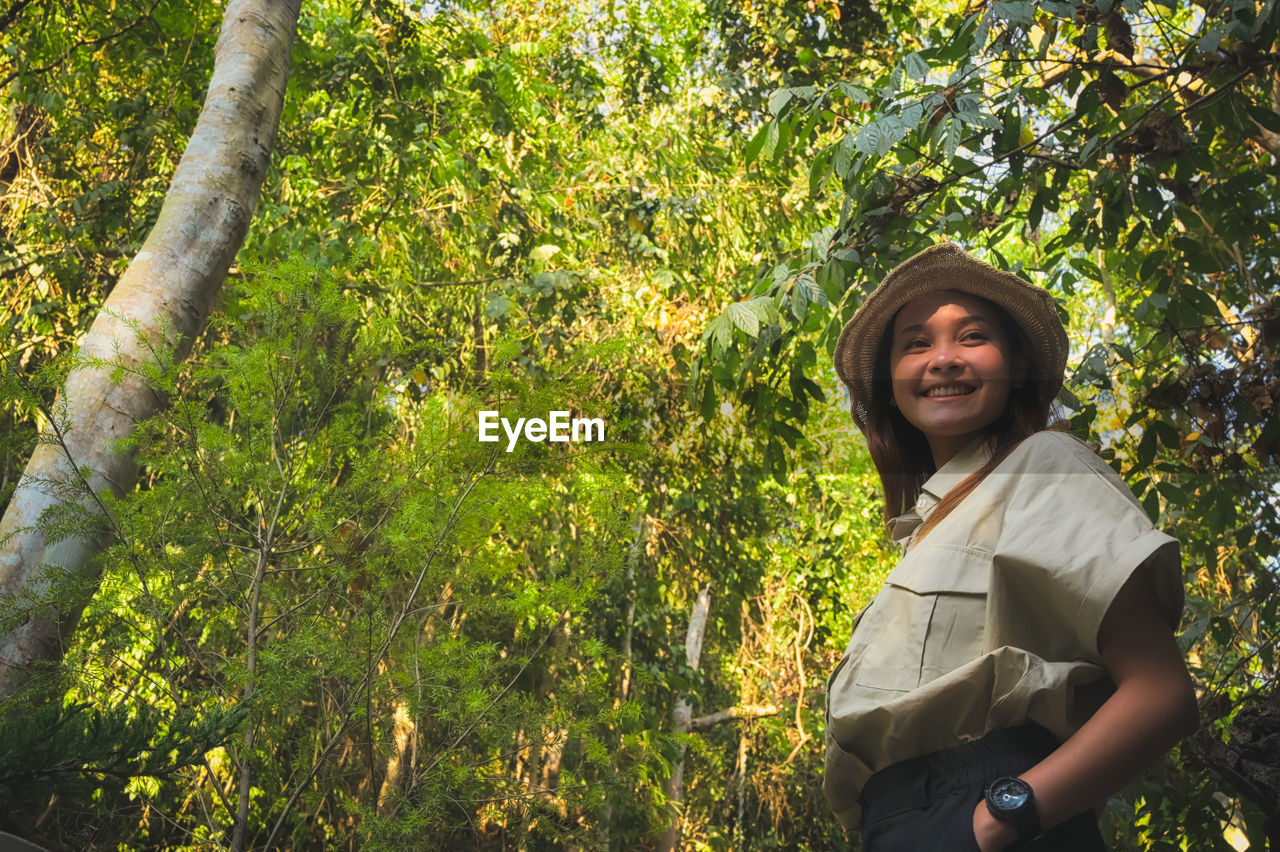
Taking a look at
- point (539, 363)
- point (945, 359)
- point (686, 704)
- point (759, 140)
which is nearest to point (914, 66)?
point (759, 140)

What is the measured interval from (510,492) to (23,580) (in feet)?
3.27

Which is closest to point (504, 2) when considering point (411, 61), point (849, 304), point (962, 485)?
point (411, 61)

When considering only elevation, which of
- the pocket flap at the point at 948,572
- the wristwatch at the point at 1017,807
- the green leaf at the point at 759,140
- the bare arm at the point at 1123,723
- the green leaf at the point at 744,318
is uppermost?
the green leaf at the point at 759,140

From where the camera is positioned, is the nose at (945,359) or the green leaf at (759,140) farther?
the green leaf at (759,140)

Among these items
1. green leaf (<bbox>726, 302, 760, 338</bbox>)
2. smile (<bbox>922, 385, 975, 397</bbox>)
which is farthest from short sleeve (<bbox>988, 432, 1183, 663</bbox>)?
green leaf (<bbox>726, 302, 760, 338</bbox>)

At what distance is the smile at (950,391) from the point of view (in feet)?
4.54

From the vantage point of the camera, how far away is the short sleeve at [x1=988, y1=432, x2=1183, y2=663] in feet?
3.43

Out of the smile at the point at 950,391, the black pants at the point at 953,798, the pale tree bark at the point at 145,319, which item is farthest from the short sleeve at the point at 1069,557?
the pale tree bark at the point at 145,319

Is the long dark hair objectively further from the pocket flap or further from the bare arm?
the bare arm

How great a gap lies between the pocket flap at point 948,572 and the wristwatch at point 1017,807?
0.22 metres

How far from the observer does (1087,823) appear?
113cm

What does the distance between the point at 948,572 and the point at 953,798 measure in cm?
25

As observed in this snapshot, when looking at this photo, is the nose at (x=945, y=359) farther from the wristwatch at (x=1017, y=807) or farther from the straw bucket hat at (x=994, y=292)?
the wristwatch at (x=1017, y=807)

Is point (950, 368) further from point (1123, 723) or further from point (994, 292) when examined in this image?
point (1123, 723)
